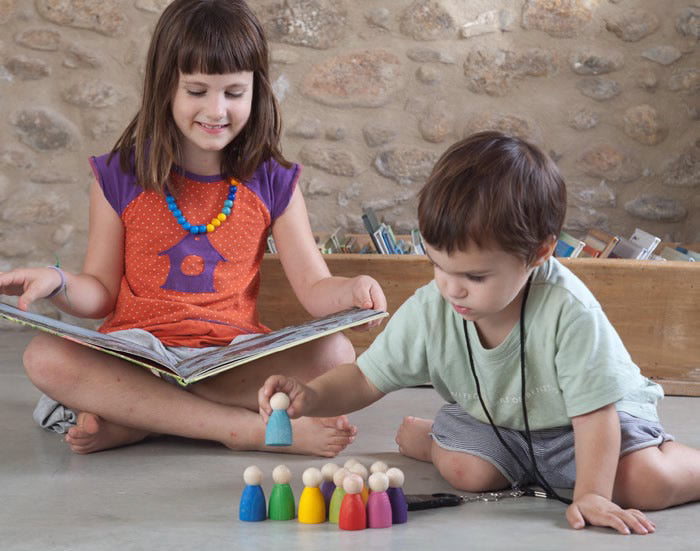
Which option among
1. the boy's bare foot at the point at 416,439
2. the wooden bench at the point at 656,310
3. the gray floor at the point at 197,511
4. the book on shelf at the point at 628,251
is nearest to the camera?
the gray floor at the point at 197,511

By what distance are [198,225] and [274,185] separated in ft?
0.50

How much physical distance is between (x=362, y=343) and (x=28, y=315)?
857mm

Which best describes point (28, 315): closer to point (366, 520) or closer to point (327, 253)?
point (366, 520)

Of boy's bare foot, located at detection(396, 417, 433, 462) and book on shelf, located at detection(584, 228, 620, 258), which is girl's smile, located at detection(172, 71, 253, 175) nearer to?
boy's bare foot, located at detection(396, 417, 433, 462)

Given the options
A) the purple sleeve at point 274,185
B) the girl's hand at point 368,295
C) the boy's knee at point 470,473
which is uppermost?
the purple sleeve at point 274,185

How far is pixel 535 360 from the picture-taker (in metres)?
1.22

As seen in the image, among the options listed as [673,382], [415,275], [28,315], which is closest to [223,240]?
[28,315]

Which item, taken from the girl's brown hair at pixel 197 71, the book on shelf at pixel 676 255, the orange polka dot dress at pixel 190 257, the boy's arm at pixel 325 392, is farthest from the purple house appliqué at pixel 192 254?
the book on shelf at pixel 676 255

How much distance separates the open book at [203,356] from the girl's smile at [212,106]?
13.2 inches

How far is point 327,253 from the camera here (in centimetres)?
214

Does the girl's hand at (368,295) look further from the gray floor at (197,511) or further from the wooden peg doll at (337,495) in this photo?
the wooden peg doll at (337,495)

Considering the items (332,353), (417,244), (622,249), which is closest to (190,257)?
(332,353)

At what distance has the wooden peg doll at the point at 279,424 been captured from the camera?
113cm

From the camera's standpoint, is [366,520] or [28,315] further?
[28,315]
